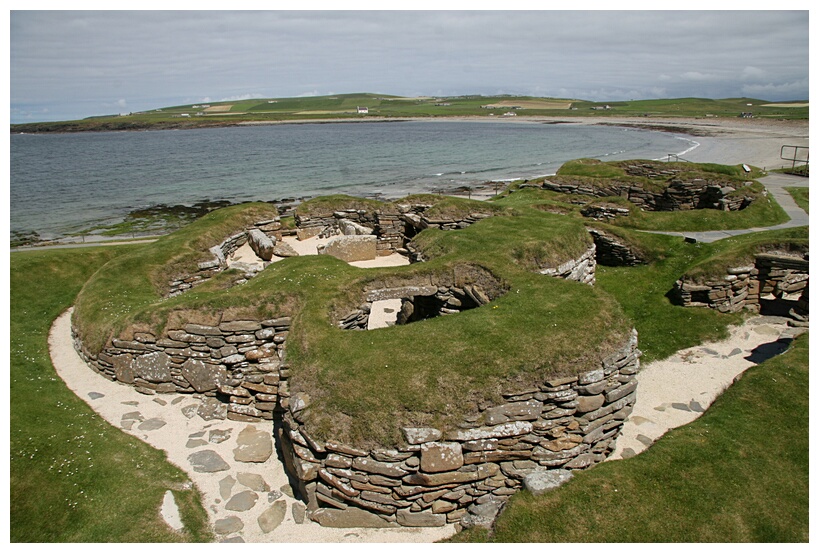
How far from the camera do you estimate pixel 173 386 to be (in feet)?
39.6

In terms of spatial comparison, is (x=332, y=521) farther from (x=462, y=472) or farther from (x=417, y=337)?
(x=417, y=337)

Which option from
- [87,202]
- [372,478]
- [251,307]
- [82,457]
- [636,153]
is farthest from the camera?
[636,153]

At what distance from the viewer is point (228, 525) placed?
8367 mm

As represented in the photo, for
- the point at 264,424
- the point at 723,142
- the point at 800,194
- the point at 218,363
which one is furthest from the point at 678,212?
the point at 723,142

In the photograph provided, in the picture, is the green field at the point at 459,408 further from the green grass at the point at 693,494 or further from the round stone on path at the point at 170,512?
the round stone on path at the point at 170,512

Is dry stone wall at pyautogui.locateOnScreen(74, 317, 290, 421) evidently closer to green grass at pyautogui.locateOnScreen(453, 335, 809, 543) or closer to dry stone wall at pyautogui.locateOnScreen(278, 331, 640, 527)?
dry stone wall at pyautogui.locateOnScreen(278, 331, 640, 527)

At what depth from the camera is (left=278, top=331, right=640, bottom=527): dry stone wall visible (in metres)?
8.00

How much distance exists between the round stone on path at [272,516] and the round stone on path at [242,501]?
14.7 inches

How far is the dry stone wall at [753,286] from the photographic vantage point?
15.1 metres

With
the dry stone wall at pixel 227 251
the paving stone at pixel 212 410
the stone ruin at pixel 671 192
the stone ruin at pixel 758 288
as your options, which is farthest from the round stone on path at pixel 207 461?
the stone ruin at pixel 671 192

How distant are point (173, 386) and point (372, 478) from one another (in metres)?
6.59

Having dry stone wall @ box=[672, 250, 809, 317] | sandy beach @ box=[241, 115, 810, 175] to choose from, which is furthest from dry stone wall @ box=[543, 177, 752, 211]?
sandy beach @ box=[241, 115, 810, 175]


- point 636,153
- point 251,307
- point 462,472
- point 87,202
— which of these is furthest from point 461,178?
point 462,472

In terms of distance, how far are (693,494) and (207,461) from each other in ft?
29.0
